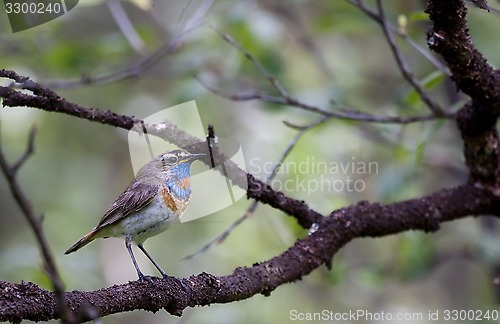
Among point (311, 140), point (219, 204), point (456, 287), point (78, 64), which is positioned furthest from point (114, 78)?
point (456, 287)

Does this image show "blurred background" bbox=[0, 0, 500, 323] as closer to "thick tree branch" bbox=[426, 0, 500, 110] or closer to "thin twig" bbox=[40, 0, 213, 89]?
"thin twig" bbox=[40, 0, 213, 89]

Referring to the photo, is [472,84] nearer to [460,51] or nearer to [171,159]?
[460,51]

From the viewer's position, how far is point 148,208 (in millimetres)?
3102

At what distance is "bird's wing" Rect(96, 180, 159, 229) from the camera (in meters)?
3.06

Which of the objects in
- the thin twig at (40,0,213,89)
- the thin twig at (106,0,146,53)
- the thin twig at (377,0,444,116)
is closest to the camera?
the thin twig at (377,0,444,116)

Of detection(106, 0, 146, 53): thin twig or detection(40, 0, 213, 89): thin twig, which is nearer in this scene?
detection(40, 0, 213, 89): thin twig

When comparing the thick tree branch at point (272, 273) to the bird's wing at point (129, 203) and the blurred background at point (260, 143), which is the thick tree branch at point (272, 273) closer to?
the blurred background at point (260, 143)

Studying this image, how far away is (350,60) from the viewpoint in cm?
788

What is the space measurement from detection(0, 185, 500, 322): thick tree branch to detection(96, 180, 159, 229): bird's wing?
0.58 m

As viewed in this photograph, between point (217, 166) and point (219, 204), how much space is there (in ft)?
3.17

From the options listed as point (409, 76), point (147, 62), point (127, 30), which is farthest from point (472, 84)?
point (127, 30)

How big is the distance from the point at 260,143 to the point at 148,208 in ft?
10.4

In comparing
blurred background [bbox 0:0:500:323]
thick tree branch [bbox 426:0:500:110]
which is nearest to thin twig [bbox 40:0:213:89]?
blurred background [bbox 0:0:500:323]

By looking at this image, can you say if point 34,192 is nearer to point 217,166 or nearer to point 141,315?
point 141,315
